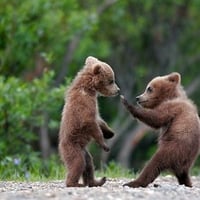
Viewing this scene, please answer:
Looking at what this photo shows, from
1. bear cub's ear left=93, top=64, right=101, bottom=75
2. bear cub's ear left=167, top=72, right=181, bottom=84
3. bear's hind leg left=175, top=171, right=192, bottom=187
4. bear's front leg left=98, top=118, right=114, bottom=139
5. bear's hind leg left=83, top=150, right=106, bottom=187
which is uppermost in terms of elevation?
bear cub's ear left=93, top=64, right=101, bottom=75

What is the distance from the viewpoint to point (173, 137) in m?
10.1

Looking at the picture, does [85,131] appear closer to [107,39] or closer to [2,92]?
[2,92]

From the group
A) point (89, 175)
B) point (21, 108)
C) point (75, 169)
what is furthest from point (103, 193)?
point (21, 108)

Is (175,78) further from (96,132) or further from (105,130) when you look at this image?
(96,132)

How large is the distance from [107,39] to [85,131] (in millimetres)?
23434

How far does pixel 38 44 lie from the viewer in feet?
64.2

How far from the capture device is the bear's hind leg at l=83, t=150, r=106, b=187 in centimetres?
1031

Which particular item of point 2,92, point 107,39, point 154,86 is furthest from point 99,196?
point 107,39

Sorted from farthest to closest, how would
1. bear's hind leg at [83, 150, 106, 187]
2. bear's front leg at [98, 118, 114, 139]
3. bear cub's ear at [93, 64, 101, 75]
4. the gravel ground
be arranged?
bear cub's ear at [93, 64, 101, 75], bear's front leg at [98, 118, 114, 139], bear's hind leg at [83, 150, 106, 187], the gravel ground

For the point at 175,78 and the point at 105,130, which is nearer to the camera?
the point at 105,130

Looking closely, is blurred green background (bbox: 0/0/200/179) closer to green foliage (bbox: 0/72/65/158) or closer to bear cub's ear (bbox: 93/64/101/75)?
green foliage (bbox: 0/72/65/158)

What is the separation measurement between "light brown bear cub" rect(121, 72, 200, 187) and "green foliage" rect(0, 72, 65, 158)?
193 inches

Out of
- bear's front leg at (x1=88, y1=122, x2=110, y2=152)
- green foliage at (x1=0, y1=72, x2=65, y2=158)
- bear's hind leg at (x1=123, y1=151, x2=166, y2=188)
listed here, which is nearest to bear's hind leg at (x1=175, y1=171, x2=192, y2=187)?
bear's hind leg at (x1=123, y1=151, x2=166, y2=188)

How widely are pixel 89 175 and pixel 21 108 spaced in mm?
4875
